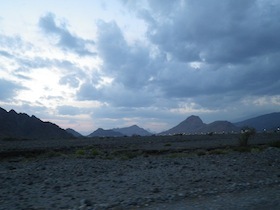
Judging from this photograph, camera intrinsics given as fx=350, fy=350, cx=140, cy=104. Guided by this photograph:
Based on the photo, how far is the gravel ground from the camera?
1232 cm

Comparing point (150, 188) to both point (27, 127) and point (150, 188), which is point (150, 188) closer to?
point (150, 188)

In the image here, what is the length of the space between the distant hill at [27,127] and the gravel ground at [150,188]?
343 feet

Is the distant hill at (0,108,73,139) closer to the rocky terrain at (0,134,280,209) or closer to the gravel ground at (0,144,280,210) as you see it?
the rocky terrain at (0,134,280,209)

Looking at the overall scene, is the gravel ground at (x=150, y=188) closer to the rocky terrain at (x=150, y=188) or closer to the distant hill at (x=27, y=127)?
the rocky terrain at (x=150, y=188)

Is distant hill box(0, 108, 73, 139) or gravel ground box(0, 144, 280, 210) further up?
distant hill box(0, 108, 73, 139)

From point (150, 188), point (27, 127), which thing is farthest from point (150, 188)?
point (27, 127)

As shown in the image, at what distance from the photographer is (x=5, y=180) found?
61.3 feet

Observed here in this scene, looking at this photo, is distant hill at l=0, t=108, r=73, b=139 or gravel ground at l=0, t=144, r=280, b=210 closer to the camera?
gravel ground at l=0, t=144, r=280, b=210

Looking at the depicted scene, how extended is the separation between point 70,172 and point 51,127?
118 m

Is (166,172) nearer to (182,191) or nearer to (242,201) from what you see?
(182,191)

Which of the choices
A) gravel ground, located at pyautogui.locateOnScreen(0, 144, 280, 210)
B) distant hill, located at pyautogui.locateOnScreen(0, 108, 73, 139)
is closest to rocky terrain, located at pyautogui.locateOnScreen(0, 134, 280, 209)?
gravel ground, located at pyautogui.locateOnScreen(0, 144, 280, 210)

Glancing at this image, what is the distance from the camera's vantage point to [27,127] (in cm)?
13088

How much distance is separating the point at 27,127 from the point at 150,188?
12324cm

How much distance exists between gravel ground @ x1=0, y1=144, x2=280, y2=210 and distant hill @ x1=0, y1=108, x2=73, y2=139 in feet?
343
